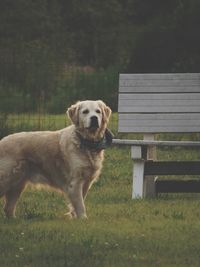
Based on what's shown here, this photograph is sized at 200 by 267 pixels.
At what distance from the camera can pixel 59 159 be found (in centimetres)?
996

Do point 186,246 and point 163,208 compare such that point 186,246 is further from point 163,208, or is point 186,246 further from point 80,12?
point 80,12

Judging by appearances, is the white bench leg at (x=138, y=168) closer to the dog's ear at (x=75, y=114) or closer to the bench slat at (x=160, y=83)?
the bench slat at (x=160, y=83)

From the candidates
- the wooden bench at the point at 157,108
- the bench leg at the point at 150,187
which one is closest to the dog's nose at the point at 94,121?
the wooden bench at the point at 157,108

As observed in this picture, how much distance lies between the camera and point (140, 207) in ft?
33.9

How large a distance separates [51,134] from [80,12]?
23.4 m

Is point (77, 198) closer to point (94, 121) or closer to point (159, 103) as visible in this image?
point (94, 121)

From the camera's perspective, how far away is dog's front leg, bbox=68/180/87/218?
977 cm

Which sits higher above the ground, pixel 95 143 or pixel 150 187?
pixel 95 143

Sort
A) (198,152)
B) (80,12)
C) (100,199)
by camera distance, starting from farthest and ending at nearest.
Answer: (80,12) → (198,152) → (100,199)

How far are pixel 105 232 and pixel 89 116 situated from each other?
1.77 m

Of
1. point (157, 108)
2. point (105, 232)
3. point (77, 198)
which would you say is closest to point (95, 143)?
point (77, 198)

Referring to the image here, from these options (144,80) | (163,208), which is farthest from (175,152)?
(163,208)

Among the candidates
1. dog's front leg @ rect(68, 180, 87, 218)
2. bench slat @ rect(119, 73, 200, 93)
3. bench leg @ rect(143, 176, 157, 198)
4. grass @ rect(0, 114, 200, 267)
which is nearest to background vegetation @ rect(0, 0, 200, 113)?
bench slat @ rect(119, 73, 200, 93)

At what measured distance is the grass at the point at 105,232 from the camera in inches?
289
